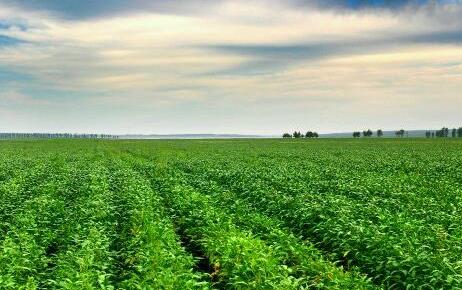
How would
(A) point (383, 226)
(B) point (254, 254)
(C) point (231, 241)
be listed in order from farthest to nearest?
1. (A) point (383, 226)
2. (C) point (231, 241)
3. (B) point (254, 254)

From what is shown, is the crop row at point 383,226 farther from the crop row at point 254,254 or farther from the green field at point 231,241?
the crop row at point 254,254

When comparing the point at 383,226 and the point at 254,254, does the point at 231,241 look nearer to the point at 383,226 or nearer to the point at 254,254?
the point at 254,254

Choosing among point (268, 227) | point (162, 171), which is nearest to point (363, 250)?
point (268, 227)

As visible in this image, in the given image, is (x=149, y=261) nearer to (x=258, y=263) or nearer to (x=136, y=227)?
(x=258, y=263)

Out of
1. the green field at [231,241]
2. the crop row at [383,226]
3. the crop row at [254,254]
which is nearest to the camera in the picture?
the crop row at [254,254]

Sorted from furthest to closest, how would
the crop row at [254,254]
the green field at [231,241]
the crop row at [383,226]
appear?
the crop row at [383,226], the green field at [231,241], the crop row at [254,254]

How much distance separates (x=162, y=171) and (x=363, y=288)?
2645 cm

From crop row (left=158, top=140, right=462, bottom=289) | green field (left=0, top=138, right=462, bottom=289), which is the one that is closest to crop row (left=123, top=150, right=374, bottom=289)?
green field (left=0, top=138, right=462, bottom=289)

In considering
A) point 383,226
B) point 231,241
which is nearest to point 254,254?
point 231,241

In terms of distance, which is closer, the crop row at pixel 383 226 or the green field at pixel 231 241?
the green field at pixel 231 241

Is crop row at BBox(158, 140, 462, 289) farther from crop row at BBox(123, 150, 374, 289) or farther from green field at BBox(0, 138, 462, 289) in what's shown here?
crop row at BBox(123, 150, 374, 289)

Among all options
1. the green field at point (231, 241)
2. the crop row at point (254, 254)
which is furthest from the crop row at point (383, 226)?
the crop row at point (254, 254)

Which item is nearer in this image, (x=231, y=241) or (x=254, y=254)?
(x=254, y=254)

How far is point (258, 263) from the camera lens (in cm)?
970
